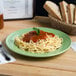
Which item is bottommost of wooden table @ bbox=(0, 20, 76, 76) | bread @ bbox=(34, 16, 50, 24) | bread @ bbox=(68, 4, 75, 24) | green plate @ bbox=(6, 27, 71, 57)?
wooden table @ bbox=(0, 20, 76, 76)

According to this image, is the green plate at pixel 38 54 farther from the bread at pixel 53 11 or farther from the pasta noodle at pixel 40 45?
the bread at pixel 53 11

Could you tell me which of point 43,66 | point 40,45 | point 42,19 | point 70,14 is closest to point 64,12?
point 70,14

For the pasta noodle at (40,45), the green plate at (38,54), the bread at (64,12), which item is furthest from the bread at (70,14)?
the pasta noodle at (40,45)

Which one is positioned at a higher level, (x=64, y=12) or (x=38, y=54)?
(x=64, y=12)

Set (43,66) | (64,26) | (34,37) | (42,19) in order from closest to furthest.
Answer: (43,66) → (34,37) → (64,26) → (42,19)

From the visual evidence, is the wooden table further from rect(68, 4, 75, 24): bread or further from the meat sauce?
rect(68, 4, 75, 24): bread

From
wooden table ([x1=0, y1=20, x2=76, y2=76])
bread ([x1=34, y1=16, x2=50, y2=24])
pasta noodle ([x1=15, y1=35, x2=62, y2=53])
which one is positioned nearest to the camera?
wooden table ([x1=0, y1=20, x2=76, y2=76])

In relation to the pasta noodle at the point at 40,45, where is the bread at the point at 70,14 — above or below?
above

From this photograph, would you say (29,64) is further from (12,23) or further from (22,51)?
(12,23)

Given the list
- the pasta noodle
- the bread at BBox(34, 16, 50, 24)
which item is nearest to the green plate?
the pasta noodle

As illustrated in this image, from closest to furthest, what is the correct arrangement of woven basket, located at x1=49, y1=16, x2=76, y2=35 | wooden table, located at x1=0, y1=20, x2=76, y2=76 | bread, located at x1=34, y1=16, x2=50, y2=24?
wooden table, located at x1=0, y1=20, x2=76, y2=76, woven basket, located at x1=49, y1=16, x2=76, y2=35, bread, located at x1=34, y1=16, x2=50, y2=24

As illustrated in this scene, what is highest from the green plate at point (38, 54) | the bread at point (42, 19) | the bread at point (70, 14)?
the bread at point (70, 14)

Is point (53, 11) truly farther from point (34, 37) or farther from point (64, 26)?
point (34, 37)

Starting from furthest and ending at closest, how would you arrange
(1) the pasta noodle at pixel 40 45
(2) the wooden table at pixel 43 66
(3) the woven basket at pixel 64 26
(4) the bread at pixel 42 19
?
(4) the bread at pixel 42 19 < (3) the woven basket at pixel 64 26 < (1) the pasta noodle at pixel 40 45 < (2) the wooden table at pixel 43 66
